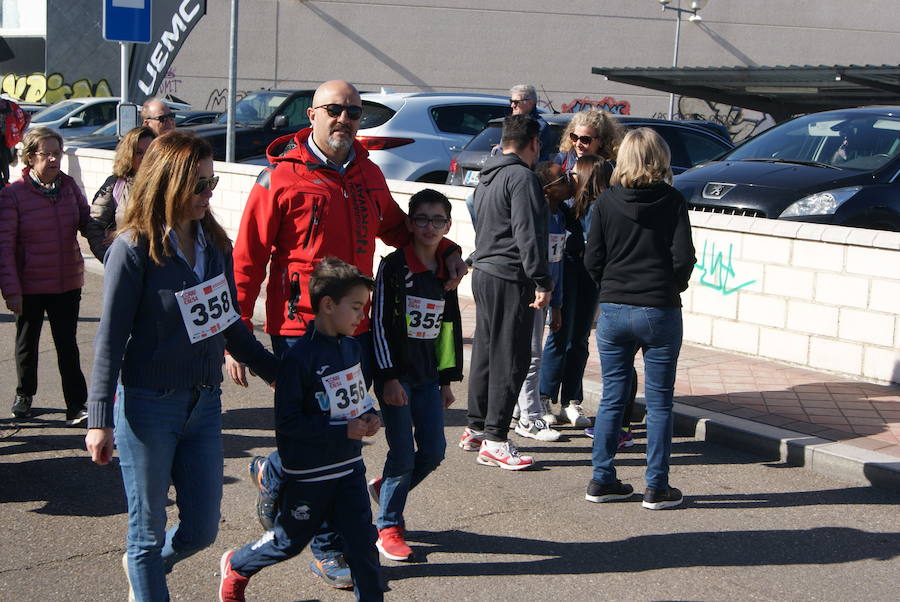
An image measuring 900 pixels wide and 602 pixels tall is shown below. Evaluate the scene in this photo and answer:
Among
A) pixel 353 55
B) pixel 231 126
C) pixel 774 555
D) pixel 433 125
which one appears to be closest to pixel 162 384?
pixel 774 555

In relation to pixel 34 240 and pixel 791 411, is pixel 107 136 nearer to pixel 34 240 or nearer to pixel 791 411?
pixel 34 240

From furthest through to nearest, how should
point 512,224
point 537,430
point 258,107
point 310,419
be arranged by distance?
point 258,107, point 537,430, point 512,224, point 310,419

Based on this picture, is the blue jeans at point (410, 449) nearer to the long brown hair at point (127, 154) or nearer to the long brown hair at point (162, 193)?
the long brown hair at point (162, 193)

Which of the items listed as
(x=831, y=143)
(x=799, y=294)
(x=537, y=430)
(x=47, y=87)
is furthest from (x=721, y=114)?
(x=537, y=430)

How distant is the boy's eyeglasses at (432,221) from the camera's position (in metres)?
4.45

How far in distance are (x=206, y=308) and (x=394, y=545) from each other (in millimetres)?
1512

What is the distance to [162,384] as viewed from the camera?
3.35 meters

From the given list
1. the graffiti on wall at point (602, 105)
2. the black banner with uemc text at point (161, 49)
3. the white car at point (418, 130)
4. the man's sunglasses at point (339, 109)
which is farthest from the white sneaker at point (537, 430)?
the graffiti on wall at point (602, 105)

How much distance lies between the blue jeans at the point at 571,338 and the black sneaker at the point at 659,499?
1481mm

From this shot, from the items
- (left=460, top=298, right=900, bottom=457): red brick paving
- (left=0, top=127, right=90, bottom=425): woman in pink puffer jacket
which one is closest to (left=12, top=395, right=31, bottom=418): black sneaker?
(left=0, top=127, right=90, bottom=425): woman in pink puffer jacket

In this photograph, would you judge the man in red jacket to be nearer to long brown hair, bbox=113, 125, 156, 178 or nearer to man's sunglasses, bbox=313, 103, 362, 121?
man's sunglasses, bbox=313, 103, 362, 121

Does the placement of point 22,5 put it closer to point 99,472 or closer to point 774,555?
point 99,472

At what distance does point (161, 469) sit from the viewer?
11.1 feet

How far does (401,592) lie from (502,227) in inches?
88.0
